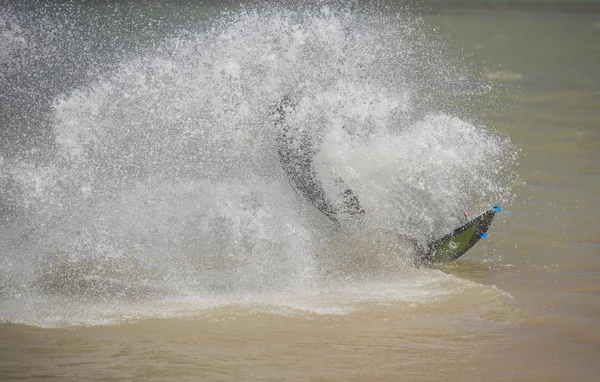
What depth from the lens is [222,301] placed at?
538cm

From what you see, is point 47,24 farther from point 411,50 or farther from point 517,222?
point 517,222

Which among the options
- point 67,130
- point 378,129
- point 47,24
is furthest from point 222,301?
point 47,24

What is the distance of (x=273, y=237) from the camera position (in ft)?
20.6

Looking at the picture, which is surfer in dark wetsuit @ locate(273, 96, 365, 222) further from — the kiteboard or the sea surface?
the kiteboard

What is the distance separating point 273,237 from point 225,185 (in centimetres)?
93

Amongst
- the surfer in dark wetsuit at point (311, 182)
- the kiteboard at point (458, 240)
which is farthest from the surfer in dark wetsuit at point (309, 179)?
the kiteboard at point (458, 240)

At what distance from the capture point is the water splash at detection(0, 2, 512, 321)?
5930mm

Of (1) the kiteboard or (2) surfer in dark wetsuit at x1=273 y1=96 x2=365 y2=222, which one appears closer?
(1) the kiteboard

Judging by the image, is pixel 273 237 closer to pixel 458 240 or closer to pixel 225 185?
pixel 225 185

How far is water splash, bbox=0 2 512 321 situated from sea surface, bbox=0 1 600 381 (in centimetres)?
2

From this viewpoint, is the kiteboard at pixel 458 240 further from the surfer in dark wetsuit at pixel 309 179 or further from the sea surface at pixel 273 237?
the surfer in dark wetsuit at pixel 309 179

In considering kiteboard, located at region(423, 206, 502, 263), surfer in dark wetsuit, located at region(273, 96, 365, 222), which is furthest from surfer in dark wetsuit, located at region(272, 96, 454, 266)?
kiteboard, located at region(423, 206, 502, 263)

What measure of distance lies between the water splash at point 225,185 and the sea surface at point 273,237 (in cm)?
2

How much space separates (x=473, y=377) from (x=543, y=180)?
4.64m
